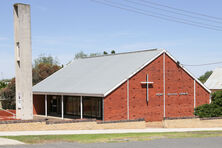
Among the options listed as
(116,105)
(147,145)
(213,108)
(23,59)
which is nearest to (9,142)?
(147,145)

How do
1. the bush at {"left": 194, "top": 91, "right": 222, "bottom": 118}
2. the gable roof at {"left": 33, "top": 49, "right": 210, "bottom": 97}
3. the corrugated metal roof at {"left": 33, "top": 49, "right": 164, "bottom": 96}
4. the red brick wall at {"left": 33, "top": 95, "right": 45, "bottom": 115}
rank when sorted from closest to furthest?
the gable roof at {"left": 33, "top": 49, "right": 210, "bottom": 97}, the corrugated metal roof at {"left": 33, "top": 49, "right": 164, "bottom": 96}, the bush at {"left": 194, "top": 91, "right": 222, "bottom": 118}, the red brick wall at {"left": 33, "top": 95, "right": 45, "bottom": 115}

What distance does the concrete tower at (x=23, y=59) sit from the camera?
82.8 feet

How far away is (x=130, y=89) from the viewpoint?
1186 inches

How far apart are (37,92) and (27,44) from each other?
1130 cm

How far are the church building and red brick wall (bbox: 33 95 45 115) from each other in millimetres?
1315

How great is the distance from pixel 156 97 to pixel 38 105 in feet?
47.0

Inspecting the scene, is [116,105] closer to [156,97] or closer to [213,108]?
[156,97]

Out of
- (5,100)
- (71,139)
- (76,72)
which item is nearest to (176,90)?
(76,72)

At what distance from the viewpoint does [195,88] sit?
34750 mm

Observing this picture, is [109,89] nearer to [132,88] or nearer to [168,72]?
[132,88]

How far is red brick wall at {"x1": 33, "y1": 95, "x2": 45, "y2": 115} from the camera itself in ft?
125

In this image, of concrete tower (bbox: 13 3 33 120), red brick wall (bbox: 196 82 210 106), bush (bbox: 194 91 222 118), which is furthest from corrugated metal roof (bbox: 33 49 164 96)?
bush (bbox: 194 91 222 118)

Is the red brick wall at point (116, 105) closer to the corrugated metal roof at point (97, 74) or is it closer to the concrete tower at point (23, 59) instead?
the corrugated metal roof at point (97, 74)

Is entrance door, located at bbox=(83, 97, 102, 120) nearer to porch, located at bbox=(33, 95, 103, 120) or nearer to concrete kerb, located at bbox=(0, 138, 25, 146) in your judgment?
porch, located at bbox=(33, 95, 103, 120)
